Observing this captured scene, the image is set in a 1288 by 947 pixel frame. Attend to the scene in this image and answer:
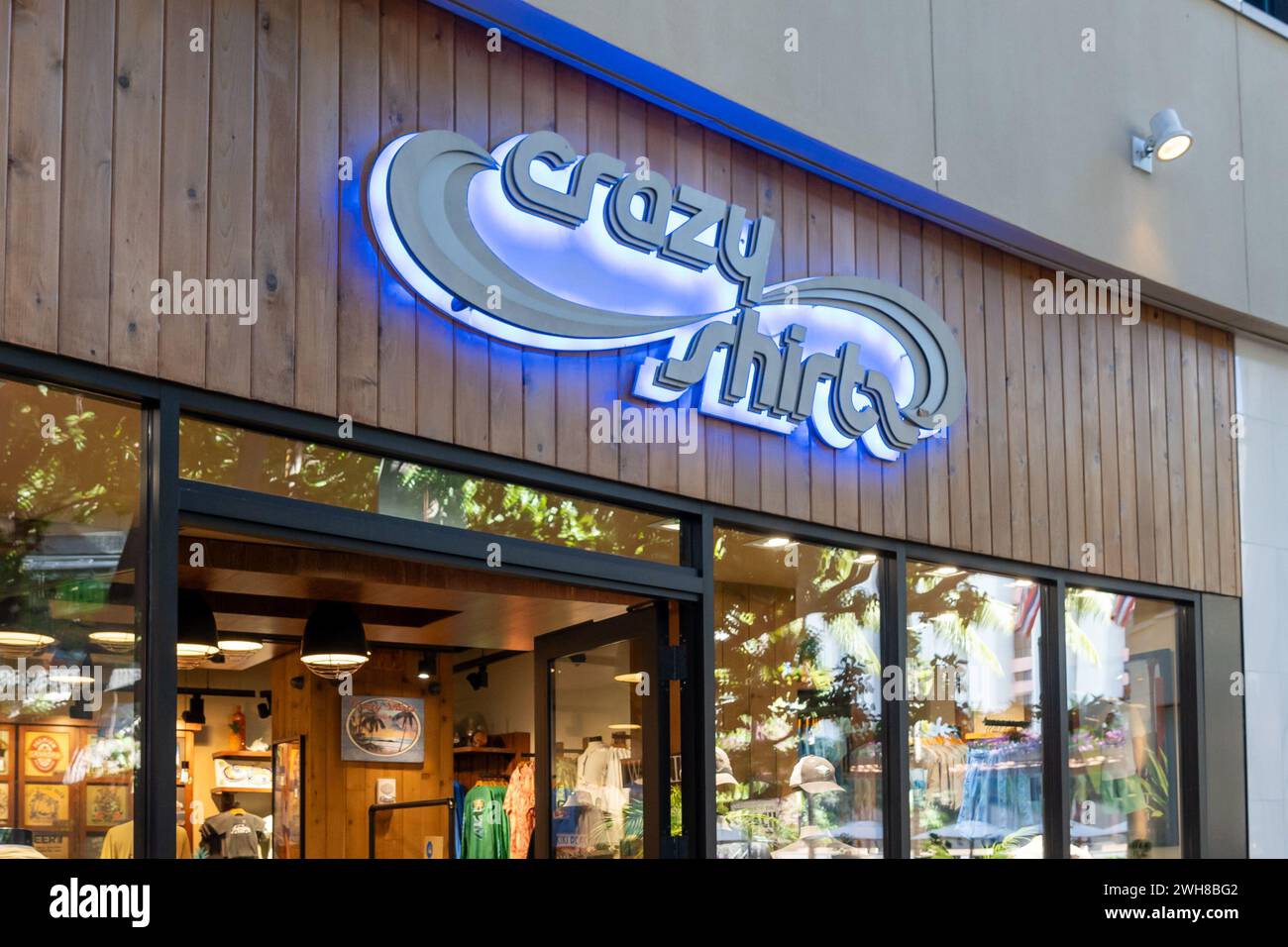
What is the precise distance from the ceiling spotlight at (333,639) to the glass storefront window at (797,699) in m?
2.91

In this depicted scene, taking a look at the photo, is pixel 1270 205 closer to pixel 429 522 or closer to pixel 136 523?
A: pixel 429 522

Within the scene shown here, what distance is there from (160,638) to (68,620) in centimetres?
24

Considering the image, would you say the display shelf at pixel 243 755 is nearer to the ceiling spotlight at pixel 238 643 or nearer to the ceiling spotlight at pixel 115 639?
the ceiling spotlight at pixel 238 643

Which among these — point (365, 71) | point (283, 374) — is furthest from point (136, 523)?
point (365, 71)

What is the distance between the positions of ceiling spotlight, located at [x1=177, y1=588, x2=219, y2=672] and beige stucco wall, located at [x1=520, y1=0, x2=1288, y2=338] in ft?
10.9

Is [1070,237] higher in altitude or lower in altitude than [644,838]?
higher

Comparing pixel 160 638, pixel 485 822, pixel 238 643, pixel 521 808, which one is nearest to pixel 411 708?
pixel 485 822

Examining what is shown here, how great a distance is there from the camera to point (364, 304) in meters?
4.54

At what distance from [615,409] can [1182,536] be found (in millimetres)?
3860

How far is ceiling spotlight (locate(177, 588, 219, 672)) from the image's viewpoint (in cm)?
651

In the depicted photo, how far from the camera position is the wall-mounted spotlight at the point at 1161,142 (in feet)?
23.8

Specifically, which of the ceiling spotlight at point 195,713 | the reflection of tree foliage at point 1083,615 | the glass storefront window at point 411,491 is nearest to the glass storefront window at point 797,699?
the glass storefront window at point 411,491

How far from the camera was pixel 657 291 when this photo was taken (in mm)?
5410

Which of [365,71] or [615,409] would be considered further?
[615,409]
